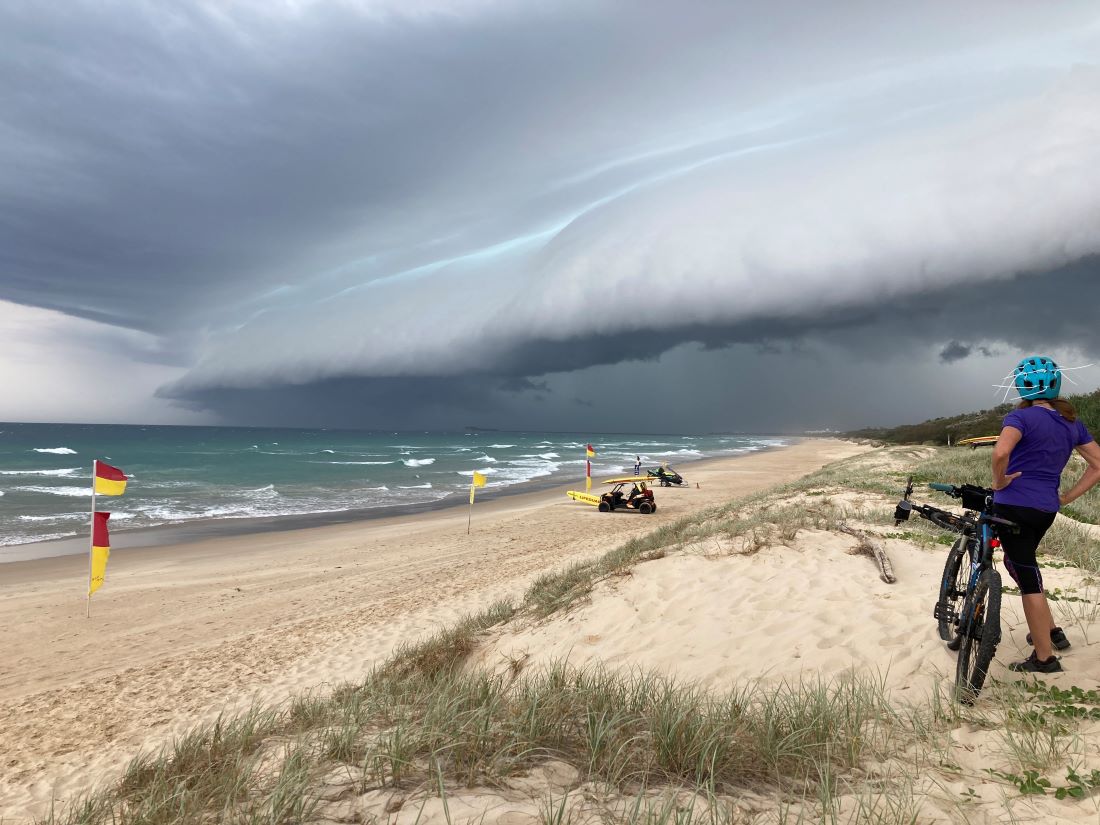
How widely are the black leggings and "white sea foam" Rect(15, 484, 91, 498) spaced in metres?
37.0

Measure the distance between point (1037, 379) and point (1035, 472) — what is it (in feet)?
2.07

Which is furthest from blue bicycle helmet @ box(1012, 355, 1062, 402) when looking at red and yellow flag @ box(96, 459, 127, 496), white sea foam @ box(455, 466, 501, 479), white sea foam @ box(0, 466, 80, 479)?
white sea foam @ box(0, 466, 80, 479)

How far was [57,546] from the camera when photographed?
1852 cm

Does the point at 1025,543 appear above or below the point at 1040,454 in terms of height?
below

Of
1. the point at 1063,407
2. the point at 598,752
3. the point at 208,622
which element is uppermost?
the point at 1063,407

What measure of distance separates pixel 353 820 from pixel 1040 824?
2.99 m

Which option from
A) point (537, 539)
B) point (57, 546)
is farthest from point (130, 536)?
point (537, 539)

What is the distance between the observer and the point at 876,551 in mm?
7699

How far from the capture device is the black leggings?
3992 mm

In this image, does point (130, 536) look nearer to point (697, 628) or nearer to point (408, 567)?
point (408, 567)

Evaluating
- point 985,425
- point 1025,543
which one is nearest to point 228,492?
point 1025,543

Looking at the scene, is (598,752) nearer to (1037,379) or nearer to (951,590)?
(951,590)

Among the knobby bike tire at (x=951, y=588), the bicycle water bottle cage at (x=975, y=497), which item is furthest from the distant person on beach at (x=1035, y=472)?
the knobby bike tire at (x=951, y=588)

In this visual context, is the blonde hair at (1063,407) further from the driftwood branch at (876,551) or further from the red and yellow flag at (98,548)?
the red and yellow flag at (98,548)
